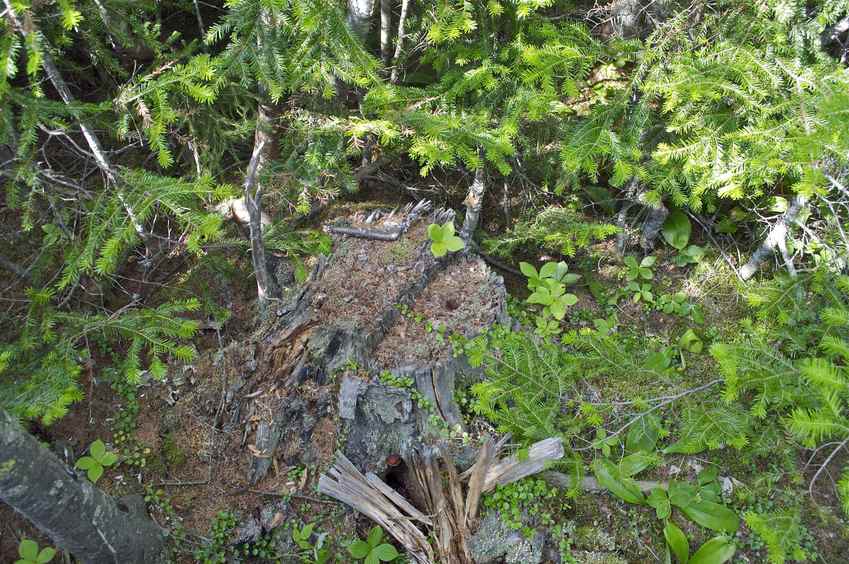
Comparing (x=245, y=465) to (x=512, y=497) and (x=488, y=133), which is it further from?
(x=488, y=133)

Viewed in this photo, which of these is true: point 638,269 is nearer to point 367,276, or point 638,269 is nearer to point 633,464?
point 633,464

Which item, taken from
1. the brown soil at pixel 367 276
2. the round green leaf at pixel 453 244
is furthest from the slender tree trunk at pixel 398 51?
the round green leaf at pixel 453 244

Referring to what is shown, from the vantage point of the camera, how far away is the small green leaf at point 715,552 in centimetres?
352

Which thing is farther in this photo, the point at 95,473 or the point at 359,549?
the point at 95,473

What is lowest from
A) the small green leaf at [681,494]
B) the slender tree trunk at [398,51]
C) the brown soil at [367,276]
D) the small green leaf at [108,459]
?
the small green leaf at [681,494]

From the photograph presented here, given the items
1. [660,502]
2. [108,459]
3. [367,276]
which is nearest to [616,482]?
[660,502]

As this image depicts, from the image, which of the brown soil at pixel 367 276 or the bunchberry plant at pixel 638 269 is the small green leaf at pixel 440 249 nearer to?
the brown soil at pixel 367 276

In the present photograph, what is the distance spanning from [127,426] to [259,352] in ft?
3.91

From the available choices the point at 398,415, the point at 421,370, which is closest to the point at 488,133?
the point at 421,370

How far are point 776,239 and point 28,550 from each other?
21.1ft

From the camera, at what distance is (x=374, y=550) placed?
11.3ft

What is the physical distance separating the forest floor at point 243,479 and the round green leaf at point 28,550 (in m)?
0.33

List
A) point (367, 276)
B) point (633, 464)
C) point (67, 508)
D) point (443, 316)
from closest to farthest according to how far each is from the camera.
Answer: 1. point (67, 508)
2. point (633, 464)
3. point (443, 316)
4. point (367, 276)

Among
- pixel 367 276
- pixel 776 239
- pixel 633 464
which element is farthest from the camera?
pixel 776 239
